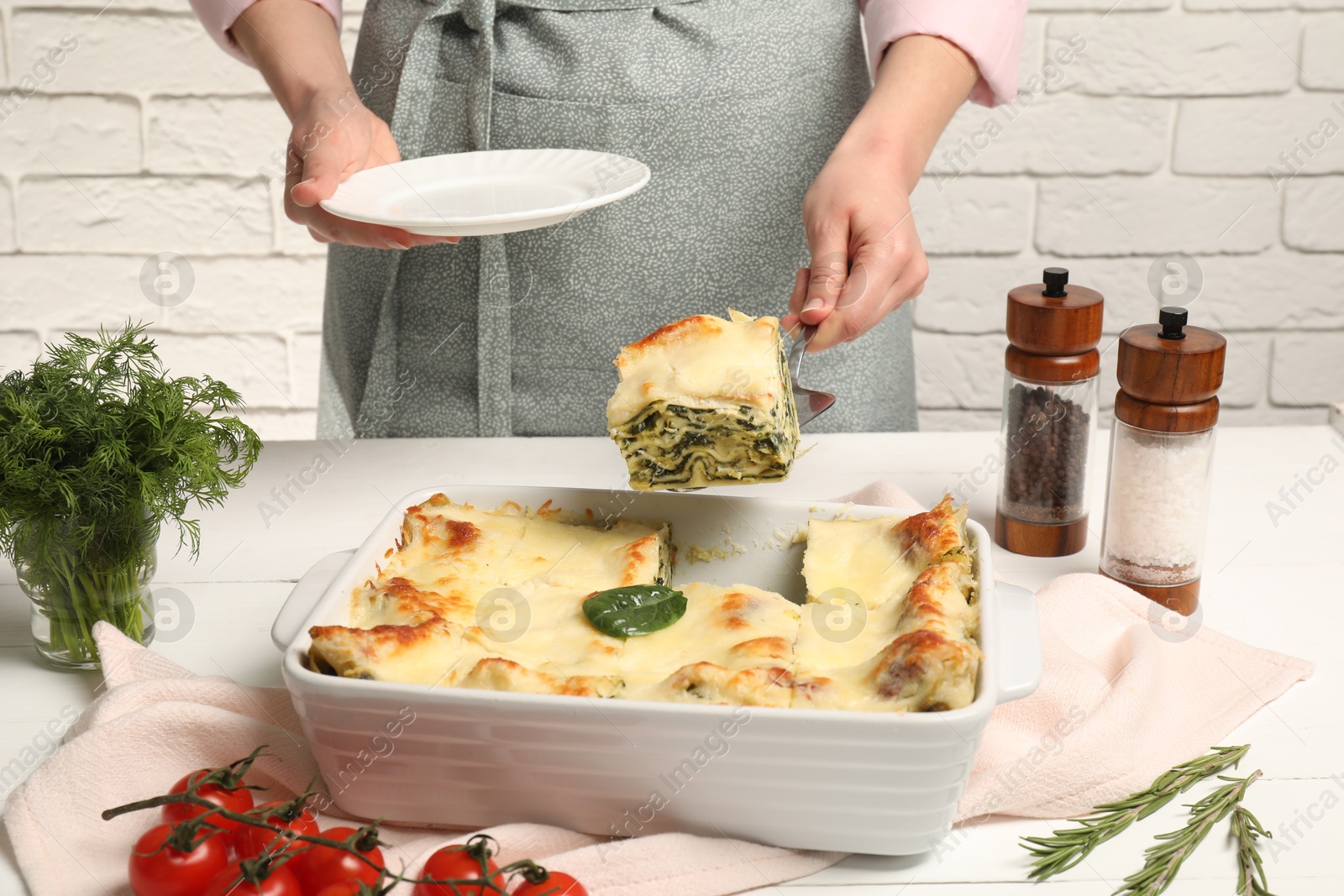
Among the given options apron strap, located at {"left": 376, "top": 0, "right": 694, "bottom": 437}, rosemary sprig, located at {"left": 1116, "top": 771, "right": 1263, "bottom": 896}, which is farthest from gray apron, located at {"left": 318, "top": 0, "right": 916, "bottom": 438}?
rosemary sprig, located at {"left": 1116, "top": 771, "right": 1263, "bottom": 896}

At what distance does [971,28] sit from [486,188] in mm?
807

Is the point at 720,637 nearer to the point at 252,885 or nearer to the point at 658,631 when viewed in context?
the point at 658,631

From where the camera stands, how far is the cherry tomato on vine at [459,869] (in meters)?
0.94

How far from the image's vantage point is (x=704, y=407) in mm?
1324

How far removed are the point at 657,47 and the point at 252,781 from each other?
130cm

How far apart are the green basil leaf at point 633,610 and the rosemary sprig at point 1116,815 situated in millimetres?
399

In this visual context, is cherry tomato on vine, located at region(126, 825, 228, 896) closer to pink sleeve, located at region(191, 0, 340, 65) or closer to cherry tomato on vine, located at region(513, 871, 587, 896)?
cherry tomato on vine, located at region(513, 871, 587, 896)

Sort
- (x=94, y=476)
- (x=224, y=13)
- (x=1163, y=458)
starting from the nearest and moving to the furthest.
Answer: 1. (x=94, y=476)
2. (x=1163, y=458)
3. (x=224, y=13)

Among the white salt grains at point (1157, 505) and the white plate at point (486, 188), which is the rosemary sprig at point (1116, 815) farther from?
the white plate at point (486, 188)

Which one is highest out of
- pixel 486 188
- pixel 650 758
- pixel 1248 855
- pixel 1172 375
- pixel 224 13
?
pixel 224 13

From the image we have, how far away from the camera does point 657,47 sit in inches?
76.3

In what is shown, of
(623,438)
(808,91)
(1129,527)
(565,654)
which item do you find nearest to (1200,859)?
(1129,527)

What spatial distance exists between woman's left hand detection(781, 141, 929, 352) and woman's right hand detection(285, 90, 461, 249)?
0.52m

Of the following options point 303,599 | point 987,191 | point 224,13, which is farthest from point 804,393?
point 987,191
